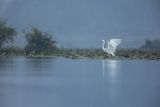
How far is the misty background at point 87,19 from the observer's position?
395 centimetres

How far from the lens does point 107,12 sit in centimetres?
398

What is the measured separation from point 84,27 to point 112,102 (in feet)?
3.02

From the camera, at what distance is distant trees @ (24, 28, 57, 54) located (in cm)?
402

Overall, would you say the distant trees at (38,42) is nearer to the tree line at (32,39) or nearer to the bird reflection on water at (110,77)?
the tree line at (32,39)

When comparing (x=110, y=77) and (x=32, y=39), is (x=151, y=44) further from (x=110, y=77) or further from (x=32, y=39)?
(x=32, y=39)

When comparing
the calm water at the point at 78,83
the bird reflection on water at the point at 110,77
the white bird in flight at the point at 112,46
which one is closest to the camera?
the calm water at the point at 78,83

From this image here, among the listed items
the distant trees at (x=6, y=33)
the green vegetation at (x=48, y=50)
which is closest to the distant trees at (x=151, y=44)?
the green vegetation at (x=48, y=50)

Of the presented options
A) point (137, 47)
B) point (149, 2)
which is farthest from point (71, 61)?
point (149, 2)

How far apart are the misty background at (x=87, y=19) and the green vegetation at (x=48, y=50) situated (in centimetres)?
5

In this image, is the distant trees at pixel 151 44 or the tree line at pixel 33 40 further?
the tree line at pixel 33 40

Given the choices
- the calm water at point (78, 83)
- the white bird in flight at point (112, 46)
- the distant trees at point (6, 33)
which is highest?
the distant trees at point (6, 33)

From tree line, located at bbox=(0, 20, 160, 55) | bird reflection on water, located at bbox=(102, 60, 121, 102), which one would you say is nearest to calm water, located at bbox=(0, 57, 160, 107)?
bird reflection on water, located at bbox=(102, 60, 121, 102)

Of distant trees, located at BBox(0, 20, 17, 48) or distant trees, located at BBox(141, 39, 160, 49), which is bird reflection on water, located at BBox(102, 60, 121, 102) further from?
distant trees, located at BBox(0, 20, 17, 48)

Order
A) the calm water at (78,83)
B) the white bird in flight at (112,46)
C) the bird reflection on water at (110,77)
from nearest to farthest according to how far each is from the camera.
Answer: the calm water at (78,83) → the bird reflection on water at (110,77) → the white bird in flight at (112,46)
